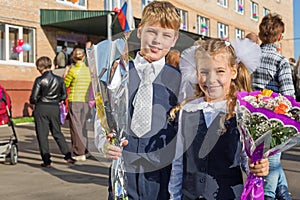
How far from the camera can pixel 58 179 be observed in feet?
20.0

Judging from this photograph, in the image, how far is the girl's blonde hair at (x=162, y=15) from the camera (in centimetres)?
239

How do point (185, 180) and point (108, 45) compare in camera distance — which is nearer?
point (108, 45)

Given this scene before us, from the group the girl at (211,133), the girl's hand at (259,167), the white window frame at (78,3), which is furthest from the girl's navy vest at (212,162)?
the white window frame at (78,3)

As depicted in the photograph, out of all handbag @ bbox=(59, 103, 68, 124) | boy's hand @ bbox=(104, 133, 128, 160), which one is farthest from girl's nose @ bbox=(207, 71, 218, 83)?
handbag @ bbox=(59, 103, 68, 124)

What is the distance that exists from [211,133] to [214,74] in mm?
309

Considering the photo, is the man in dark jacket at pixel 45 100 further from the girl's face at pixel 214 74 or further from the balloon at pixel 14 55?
the balloon at pixel 14 55

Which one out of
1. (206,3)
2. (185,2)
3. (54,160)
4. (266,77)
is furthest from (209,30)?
(266,77)

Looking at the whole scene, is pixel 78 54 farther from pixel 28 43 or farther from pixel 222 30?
pixel 222 30

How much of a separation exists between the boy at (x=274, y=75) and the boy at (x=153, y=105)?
1.78 metres

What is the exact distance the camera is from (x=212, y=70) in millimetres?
2338

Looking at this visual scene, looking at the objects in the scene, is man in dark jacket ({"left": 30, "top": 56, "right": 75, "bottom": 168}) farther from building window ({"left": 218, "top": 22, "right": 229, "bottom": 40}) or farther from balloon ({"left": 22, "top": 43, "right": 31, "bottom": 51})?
building window ({"left": 218, "top": 22, "right": 229, "bottom": 40})

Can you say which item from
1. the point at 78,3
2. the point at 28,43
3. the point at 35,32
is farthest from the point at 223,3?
the point at 28,43

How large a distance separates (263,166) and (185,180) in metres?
0.43

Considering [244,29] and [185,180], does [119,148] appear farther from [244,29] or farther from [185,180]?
[244,29]
